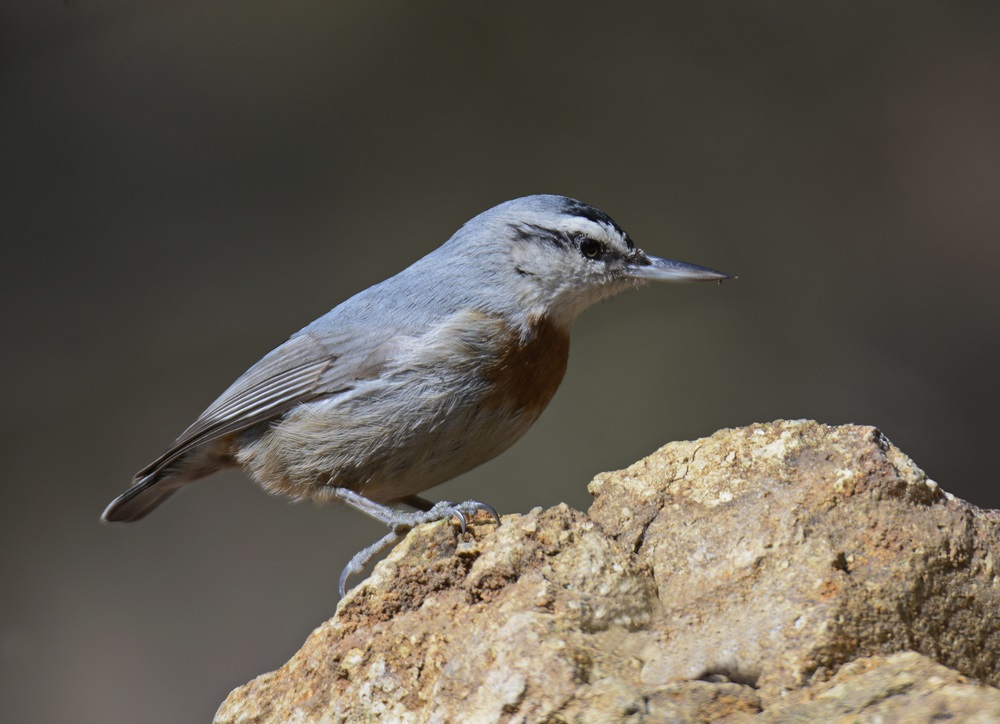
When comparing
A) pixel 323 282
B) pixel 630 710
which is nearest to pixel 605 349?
pixel 323 282

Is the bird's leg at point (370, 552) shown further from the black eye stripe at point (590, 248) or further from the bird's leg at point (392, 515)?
the black eye stripe at point (590, 248)

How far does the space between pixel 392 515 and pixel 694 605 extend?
1191 mm

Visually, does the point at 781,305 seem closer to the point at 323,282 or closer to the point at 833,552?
the point at 323,282

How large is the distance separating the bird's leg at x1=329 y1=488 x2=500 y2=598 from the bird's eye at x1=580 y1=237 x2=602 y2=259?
99 cm

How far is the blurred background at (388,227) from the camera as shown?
6.09 m

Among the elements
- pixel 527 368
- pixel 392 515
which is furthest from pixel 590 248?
pixel 392 515

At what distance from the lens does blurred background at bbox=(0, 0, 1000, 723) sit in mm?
6086

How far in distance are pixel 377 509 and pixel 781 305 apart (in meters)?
3.95

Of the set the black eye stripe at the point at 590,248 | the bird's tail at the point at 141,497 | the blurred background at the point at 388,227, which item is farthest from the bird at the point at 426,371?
the blurred background at the point at 388,227

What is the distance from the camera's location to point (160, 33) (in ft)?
20.1

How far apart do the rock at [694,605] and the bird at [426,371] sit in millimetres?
695

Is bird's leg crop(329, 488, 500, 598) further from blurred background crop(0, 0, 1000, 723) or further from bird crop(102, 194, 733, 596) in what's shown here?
blurred background crop(0, 0, 1000, 723)

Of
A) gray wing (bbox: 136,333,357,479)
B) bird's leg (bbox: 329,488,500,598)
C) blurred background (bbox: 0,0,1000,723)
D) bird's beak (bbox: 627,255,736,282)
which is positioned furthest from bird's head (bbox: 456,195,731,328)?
blurred background (bbox: 0,0,1000,723)

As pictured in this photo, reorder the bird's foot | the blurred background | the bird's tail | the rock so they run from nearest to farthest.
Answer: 1. the rock
2. the bird's foot
3. the bird's tail
4. the blurred background
